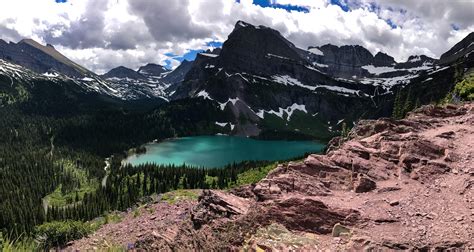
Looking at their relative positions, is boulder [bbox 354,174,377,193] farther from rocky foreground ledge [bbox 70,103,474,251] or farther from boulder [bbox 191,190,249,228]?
boulder [bbox 191,190,249,228]

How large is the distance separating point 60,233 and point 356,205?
55.4 m

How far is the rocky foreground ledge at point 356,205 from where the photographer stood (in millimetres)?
19141

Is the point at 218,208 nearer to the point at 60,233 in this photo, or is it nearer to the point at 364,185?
the point at 364,185

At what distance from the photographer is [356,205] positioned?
21.8 meters

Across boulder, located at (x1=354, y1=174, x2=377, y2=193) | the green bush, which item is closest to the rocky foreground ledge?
boulder, located at (x1=354, y1=174, x2=377, y2=193)

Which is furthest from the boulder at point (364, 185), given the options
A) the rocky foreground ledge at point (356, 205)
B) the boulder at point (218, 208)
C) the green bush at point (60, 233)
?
the green bush at point (60, 233)

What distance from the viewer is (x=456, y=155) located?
1037 inches

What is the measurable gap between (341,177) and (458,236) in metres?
8.59

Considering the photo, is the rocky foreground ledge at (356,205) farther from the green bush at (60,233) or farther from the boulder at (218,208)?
the green bush at (60,233)

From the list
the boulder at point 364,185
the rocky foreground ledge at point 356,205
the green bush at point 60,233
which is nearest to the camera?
the rocky foreground ledge at point 356,205

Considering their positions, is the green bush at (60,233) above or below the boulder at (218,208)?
below

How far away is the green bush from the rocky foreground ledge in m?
36.4

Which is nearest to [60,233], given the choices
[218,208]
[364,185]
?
[218,208]

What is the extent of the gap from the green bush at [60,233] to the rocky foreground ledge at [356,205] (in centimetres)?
3638
